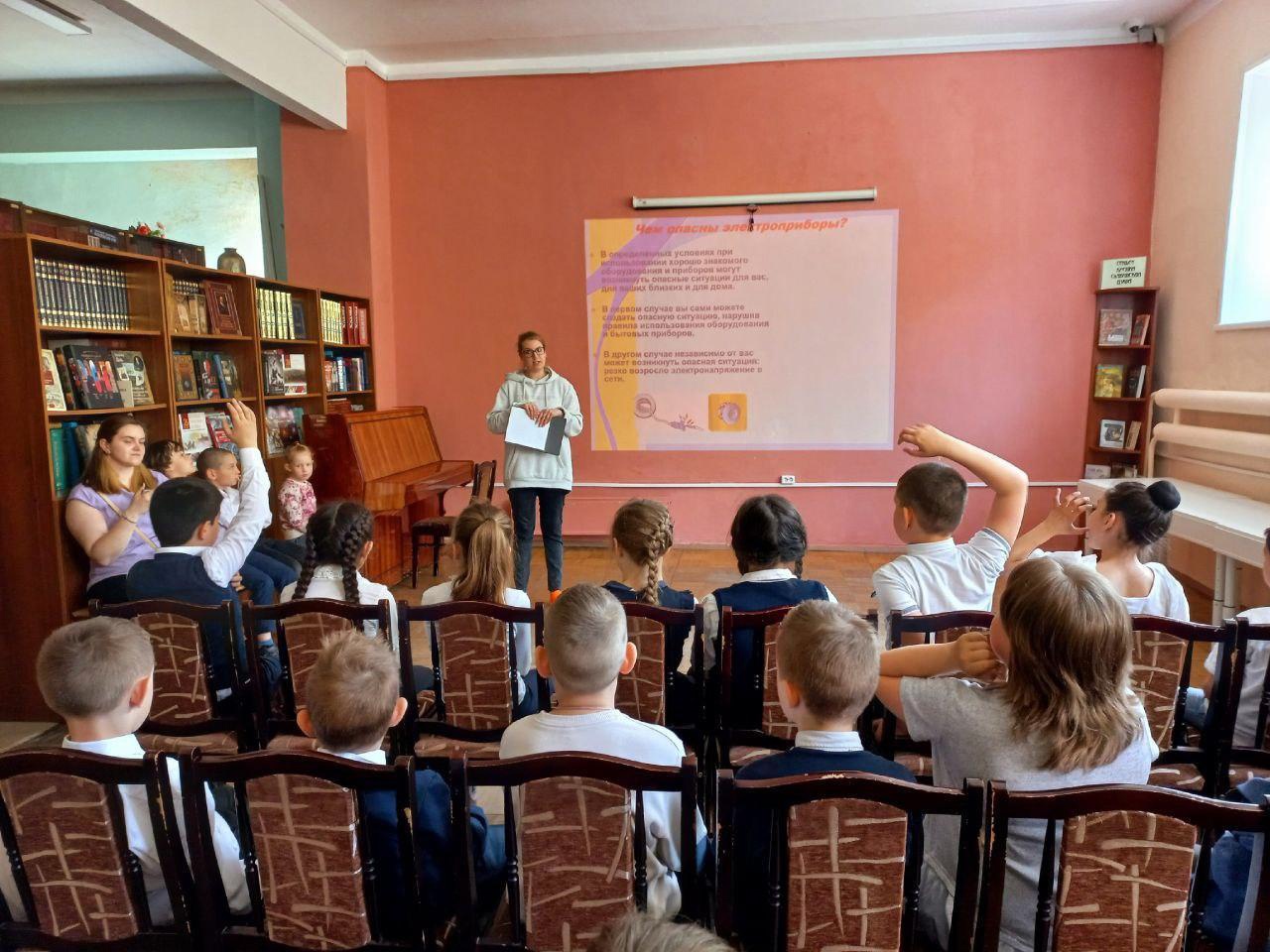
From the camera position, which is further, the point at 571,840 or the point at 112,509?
the point at 112,509

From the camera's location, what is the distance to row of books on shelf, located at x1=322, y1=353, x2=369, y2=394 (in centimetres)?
511

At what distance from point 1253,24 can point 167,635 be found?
18.1ft

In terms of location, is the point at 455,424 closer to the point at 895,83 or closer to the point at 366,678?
the point at 895,83

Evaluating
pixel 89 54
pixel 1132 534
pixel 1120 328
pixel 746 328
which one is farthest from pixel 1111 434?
pixel 89 54

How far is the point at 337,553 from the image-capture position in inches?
92.0

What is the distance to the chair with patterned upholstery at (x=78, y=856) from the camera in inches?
46.5

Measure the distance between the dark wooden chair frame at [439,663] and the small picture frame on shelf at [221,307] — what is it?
289cm

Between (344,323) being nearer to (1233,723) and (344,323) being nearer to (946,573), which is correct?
(946,573)

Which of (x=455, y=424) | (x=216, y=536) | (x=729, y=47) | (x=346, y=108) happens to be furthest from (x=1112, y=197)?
(x=216, y=536)

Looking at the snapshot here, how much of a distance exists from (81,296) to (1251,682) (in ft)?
13.6

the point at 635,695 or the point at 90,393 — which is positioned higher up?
the point at 90,393

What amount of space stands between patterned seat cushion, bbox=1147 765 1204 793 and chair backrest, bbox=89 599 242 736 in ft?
7.09

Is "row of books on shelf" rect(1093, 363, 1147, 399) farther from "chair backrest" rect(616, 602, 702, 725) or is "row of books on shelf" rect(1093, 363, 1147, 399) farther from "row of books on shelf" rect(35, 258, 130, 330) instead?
"row of books on shelf" rect(35, 258, 130, 330)

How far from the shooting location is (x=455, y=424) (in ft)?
18.9
